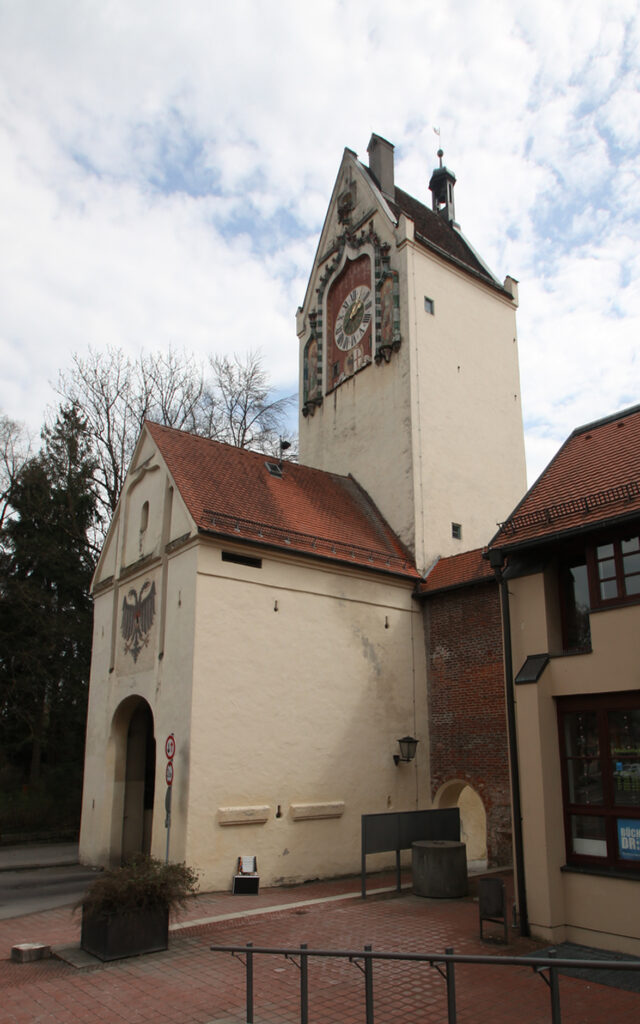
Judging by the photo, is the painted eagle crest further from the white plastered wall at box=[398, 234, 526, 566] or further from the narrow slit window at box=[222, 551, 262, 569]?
the white plastered wall at box=[398, 234, 526, 566]

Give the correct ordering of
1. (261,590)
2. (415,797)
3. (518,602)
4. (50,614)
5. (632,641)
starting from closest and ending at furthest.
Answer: (632,641) < (518,602) < (261,590) < (415,797) < (50,614)

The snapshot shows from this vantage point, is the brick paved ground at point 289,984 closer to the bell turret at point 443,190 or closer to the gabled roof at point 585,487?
the gabled roof at point 585,487

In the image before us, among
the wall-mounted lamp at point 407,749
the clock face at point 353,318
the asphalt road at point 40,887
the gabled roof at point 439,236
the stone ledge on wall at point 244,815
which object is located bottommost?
the asphalt road at point 40,887

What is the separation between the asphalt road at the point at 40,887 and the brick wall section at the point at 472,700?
8.29 meters

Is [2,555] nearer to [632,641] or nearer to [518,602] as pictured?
[518,602]

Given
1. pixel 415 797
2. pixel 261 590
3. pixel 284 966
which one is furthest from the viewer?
pixel 415 797

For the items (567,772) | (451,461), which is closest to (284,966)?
(567,772)

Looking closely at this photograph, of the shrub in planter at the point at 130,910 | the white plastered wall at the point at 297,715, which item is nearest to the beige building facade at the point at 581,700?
the shrub in planter at the point at 130,910

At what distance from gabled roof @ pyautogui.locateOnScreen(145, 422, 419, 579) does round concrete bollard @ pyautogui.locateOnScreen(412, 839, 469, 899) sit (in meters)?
6.58

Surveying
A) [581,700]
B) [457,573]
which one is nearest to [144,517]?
[457,573]

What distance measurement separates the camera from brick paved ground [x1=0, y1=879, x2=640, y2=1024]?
734cm

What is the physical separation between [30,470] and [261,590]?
18961 mm

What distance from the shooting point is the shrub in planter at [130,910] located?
925 cm

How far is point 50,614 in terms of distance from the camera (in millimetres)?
29047
